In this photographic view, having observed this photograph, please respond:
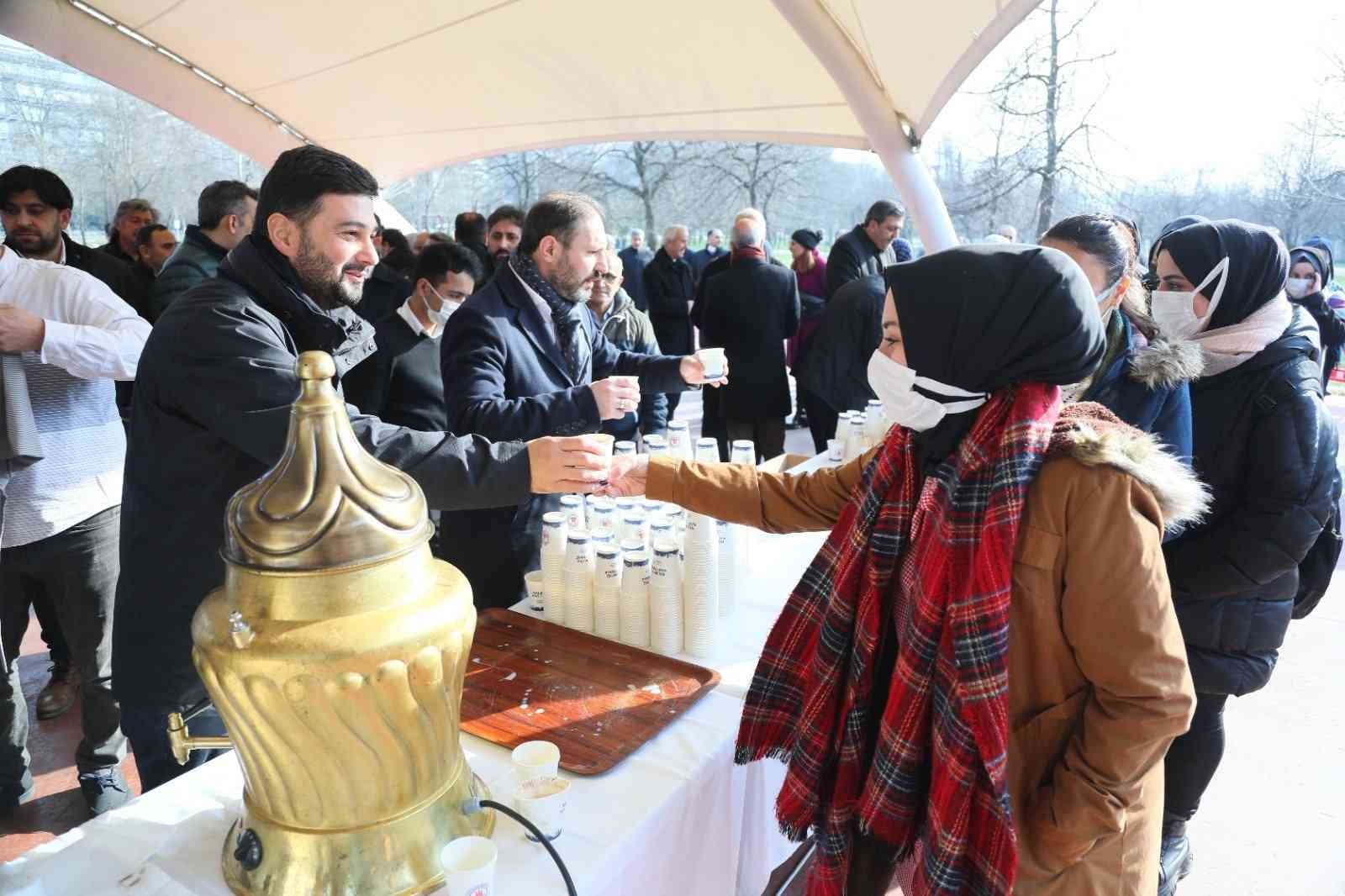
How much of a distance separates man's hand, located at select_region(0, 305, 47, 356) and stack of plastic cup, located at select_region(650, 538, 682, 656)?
1.80 meters

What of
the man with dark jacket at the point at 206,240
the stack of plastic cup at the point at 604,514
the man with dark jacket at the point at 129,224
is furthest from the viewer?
the man with dark jacket at the point at 129,224

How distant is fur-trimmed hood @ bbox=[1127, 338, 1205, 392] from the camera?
1.91 m

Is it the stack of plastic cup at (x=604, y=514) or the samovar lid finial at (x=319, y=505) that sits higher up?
the samovar lid finial at (x=319, y=505)

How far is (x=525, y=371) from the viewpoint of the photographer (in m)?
2.64

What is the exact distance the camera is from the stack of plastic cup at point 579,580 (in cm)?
199

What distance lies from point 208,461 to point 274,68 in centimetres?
822

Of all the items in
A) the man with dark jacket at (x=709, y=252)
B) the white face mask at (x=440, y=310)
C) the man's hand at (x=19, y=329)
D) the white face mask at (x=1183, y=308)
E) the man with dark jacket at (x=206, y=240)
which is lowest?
the white face mask at (x=1183, y=308)

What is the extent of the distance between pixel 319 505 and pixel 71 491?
2078 mm

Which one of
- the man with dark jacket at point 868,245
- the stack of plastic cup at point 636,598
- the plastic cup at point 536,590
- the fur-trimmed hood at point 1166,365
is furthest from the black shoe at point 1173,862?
the man with dark jacket at point 868,245

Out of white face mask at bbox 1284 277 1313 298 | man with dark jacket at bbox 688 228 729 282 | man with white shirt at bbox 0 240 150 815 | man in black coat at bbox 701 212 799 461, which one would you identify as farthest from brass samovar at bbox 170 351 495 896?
man with dark jacket at bbox 688 228 729 282

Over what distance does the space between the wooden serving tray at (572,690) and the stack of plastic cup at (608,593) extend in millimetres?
40

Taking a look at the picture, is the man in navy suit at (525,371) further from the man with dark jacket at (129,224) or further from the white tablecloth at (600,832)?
the man with dark jacket at (129,224)

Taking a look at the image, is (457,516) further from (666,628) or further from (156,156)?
(156,156)

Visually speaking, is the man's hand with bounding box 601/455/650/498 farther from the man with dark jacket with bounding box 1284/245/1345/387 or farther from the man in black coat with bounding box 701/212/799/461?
the man with dark jacket with bounding box 1284/245/1345/387
